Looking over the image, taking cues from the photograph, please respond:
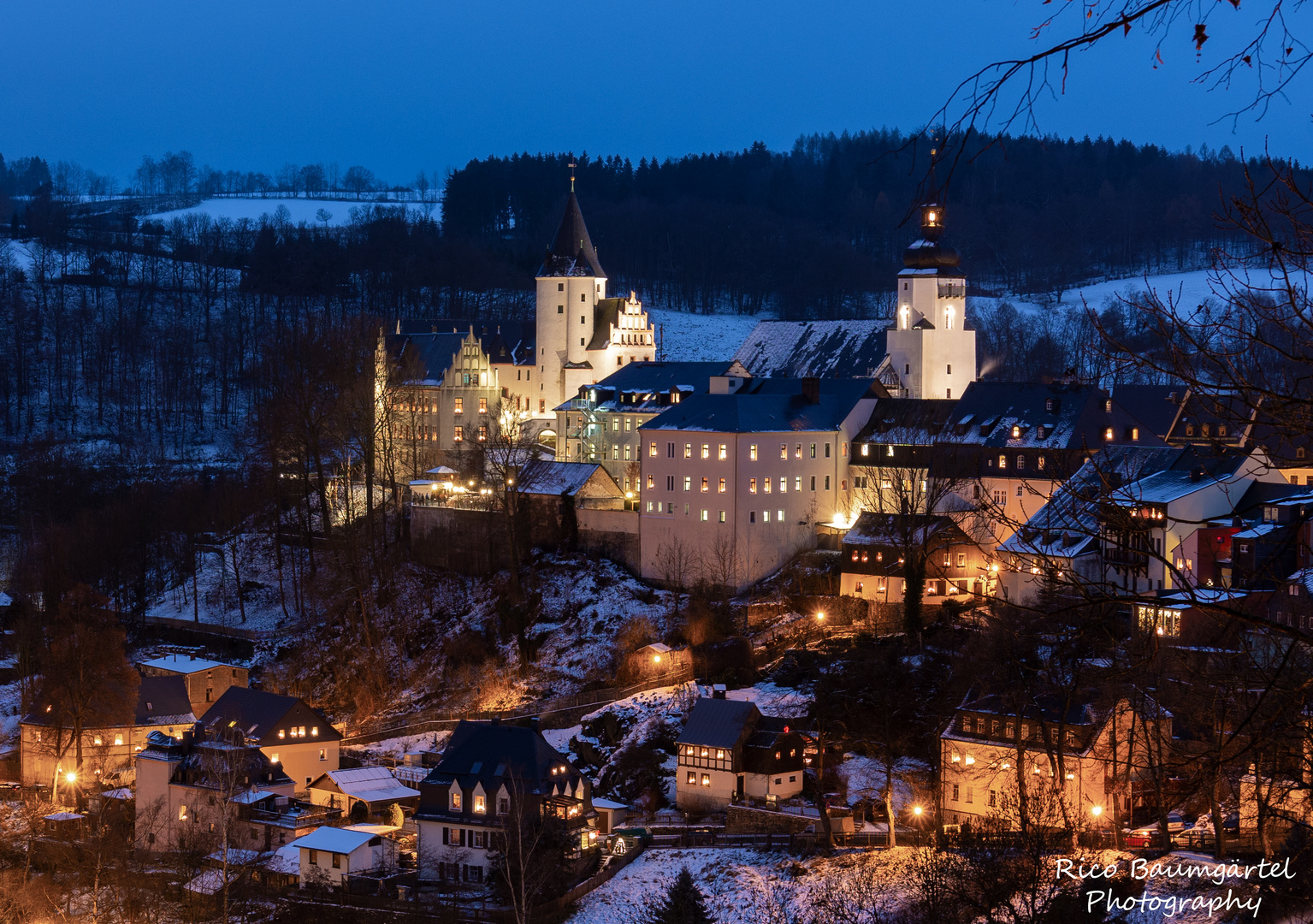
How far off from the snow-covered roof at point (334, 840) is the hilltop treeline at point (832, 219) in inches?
2817

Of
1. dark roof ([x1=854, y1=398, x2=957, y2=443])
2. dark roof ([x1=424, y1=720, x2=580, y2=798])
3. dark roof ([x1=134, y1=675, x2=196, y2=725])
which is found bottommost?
dark roof ([x1=134, y1=675, x2=196, y2=725])

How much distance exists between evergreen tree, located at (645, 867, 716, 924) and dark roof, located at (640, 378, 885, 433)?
955 inches

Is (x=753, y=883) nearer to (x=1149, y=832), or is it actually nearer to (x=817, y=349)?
(x=1149, y=832)

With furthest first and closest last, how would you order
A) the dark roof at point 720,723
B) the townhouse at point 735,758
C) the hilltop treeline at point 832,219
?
1. the hilltop treeline at point 832,219
2. the dark roof at point 720,723
3. the townhouse at point 735,758

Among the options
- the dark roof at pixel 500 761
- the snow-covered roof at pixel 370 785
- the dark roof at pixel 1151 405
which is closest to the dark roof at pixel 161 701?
the snow-covered roof at pixel 370 785

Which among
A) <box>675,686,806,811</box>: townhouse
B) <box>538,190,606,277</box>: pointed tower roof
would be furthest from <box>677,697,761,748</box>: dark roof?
<box>538,190,606,277</box>: pointed tower roof

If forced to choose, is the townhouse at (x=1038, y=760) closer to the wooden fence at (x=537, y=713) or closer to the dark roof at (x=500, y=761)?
the dark roof at (x=500, y=761)

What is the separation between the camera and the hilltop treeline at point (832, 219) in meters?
108

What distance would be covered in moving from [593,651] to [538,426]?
21.6m

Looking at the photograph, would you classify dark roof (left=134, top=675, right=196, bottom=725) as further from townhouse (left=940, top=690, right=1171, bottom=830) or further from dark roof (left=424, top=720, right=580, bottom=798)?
townhouse (left=940, top=690, right=1171, bottom=830)

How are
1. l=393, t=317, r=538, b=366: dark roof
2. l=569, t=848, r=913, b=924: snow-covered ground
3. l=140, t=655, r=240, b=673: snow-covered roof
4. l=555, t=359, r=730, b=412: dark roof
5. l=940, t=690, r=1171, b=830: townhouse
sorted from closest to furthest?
l=569, t=848, r=913, b=924: snow-covered ground, l=940, t=690, r=1171, b=830: townhouse, l=140, t=655, r=240, b=673: snow-covered roof, l=555, t=359, r=730, b=412: dark roof, l=393, t=317, r=538, b=366: dark roof

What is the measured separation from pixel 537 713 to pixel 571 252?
3398 cm

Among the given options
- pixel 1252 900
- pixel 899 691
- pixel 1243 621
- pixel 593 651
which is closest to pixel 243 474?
pixel 593 651

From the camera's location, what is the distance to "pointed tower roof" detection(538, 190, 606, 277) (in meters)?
74.4
